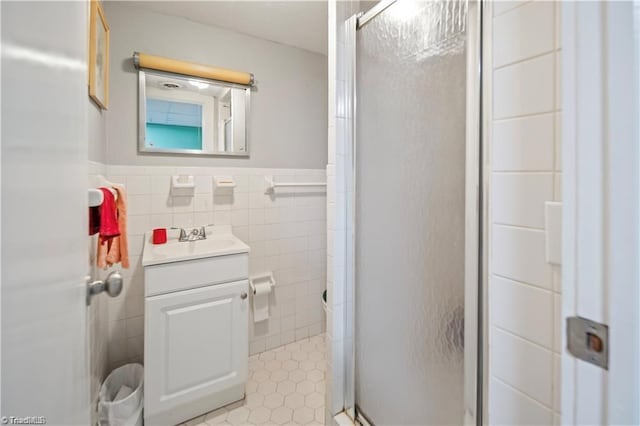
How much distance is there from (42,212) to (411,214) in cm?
88

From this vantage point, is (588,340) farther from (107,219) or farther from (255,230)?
(255,230)

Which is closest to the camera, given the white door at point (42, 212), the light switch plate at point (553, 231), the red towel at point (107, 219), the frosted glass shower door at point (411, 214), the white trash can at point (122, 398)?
the white door at point (42, 212)

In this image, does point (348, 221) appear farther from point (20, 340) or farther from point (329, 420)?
point (20, 340)

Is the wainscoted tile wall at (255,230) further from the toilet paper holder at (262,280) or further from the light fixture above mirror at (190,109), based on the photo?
the light fixture above mirror at (190,109)

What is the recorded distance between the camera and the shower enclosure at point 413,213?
2.50ft

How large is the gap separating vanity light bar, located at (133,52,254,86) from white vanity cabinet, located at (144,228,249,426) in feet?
3.89

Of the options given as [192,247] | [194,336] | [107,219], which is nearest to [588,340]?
[107,219]

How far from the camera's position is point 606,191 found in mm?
418

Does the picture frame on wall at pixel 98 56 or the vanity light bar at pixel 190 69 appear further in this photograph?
the vanity light bar at pixel 190 69

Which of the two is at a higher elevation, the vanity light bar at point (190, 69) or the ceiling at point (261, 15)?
the ceiling at point (261, 15)

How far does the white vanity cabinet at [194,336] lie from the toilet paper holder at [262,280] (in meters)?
0.47

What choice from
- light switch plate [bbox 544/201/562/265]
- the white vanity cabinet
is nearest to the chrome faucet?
the white vanity cabinet

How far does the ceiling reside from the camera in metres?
1.69

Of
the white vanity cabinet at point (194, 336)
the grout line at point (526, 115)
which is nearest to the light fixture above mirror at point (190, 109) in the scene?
the white vanity cabinet at point (194, 336)
